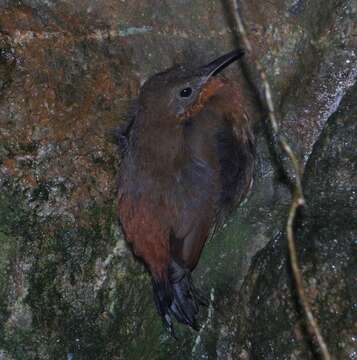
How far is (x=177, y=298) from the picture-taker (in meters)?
3.29

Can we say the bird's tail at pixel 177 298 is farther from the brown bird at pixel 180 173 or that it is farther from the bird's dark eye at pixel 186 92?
the bird's dark eye at pixel 186 92

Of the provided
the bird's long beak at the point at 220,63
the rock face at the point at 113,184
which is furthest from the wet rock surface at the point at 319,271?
the bird's long beak at the point at 220,63

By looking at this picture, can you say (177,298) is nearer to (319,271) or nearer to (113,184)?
(113,184)

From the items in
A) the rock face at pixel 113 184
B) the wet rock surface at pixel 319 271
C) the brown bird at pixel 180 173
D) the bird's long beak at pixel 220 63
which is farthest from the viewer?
the bird's long beak at pixel 220 63

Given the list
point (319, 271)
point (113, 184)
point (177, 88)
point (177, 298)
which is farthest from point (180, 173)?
point (319, 271)

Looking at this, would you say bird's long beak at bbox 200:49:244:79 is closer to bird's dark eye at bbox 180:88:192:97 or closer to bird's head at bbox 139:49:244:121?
bird's head at bbox 139:49:244:121

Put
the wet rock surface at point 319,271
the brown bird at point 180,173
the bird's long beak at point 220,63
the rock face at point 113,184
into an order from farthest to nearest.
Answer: the bird's long beak at point 220,63 < the brown bird at point 180,173 < the rock face at point 113,184 < the wet rock surface at point 319,271

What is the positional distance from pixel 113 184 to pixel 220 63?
0.76 metres

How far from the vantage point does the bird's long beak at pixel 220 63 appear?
3.41 metres

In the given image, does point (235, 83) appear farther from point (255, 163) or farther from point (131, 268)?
point (131, 268)

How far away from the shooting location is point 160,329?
11.0 ft

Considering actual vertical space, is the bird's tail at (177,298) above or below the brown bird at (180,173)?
below

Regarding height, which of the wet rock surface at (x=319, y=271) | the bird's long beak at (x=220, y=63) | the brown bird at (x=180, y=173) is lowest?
the wet rock surface at (x=319, y=271)

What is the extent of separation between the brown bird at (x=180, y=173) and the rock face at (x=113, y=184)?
109 mm
